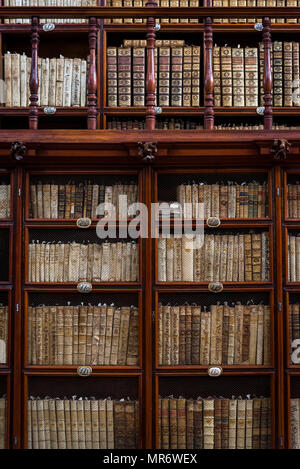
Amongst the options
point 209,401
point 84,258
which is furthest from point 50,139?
point 209,401

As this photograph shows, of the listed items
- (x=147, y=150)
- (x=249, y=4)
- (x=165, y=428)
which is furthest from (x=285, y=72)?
(x=165, y=428)

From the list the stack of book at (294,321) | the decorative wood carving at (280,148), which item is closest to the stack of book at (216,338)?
the stack of book at (294,321)

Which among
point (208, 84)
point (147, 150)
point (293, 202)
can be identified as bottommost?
point (293, 202)

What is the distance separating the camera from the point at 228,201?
3318 millimetres

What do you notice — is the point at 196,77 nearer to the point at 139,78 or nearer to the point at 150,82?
the point at 139,78

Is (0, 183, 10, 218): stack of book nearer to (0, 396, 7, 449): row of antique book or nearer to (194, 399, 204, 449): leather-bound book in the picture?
(0, 396, 7, 449): row of antique book

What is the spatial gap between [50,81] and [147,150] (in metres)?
0.95

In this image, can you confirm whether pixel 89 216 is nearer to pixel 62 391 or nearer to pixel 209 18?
pixel 62 391

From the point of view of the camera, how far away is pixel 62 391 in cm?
326

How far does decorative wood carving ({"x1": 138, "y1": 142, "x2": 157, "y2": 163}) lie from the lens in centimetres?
313

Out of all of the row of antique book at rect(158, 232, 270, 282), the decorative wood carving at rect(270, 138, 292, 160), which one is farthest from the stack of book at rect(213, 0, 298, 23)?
the row of antique book at rect(158, 232, 270, 282)

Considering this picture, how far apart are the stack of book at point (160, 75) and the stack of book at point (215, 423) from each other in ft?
6.32

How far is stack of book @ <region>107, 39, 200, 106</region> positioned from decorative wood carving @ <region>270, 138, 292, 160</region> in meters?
0.70

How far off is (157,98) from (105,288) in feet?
4.34
